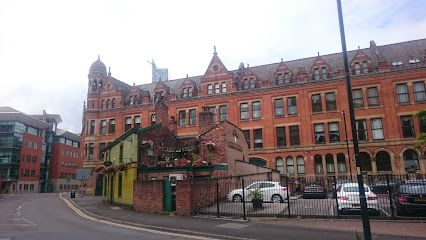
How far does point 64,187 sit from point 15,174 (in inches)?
801

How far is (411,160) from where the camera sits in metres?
39.6

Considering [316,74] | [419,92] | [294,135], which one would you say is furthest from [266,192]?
[419,92]

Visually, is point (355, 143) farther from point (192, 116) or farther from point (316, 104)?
point (192, 116)

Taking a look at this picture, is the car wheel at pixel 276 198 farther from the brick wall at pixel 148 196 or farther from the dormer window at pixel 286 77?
the dormer window at pixel 286 77

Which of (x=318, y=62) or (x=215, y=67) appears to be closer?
(x=318, y=62)

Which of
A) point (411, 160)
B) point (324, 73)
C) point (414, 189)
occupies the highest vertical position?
point (324, 73)

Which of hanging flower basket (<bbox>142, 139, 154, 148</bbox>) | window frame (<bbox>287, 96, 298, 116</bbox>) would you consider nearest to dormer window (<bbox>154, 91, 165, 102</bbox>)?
window frame (<bbox>287, 96, 298, 116</bbox>)

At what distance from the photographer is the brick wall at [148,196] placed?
69.7 feet

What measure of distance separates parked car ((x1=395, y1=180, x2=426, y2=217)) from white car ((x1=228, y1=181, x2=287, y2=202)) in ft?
26.1

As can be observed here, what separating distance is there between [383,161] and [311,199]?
69.6ft

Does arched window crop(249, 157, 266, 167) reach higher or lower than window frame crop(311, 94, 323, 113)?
lower

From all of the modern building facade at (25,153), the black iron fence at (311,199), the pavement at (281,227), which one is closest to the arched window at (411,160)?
the black iron fence at (311,199)

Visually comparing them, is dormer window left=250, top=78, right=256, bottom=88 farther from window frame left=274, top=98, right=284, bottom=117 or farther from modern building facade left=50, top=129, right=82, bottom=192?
modern building facade left=50, top=129, right=82, bottom=192

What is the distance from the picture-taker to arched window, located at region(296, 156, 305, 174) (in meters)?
43.8
